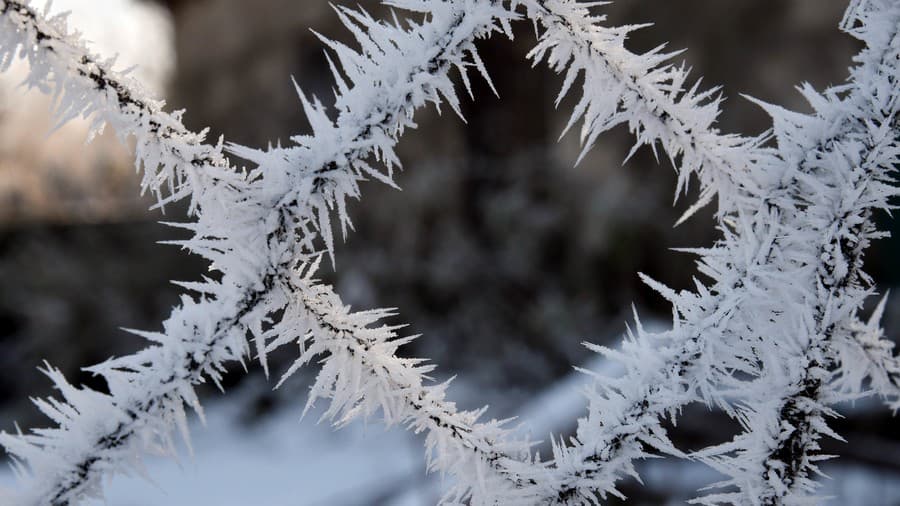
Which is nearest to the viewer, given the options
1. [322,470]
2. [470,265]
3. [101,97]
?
[101,97]

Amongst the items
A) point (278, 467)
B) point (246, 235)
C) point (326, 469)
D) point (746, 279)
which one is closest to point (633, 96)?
point (746, 279)

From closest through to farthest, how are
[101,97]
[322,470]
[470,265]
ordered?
[101,97]
[322,470]
[470,265]

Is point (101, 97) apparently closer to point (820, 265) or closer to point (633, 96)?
point (633, 96)

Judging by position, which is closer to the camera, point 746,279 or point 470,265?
point 746,279

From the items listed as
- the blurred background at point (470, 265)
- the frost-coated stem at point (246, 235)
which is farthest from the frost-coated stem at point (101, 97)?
the blurred background at point (470, 265)

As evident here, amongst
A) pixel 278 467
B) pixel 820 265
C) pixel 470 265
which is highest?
pixel 470 265

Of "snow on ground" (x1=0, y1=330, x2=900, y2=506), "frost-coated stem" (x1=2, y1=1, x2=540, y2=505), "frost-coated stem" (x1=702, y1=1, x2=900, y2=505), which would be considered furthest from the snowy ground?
"frost-coated stem" (x1=2, y1=1, x2=540, y2=505)

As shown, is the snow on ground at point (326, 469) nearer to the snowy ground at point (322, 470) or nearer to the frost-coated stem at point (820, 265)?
the snowy ground at point (322, 470)

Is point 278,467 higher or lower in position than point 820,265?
higher
